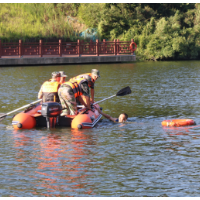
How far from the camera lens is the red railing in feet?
129

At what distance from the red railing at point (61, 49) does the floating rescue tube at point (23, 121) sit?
89.0 feet

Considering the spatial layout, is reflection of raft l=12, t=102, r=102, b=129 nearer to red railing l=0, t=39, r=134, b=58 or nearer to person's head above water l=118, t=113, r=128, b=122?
person's head above water l=118, t=113, r=128, b=122

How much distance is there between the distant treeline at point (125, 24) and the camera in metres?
46.4

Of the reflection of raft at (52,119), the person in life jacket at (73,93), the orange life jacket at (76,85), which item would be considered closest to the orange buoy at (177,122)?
the reflection of raft at (52,119)

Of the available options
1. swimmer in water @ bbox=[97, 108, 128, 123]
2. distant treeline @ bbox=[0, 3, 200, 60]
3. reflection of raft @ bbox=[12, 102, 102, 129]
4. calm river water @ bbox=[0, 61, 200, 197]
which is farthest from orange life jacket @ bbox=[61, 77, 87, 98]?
distant treeline @ bbox=[0, 3, 200, 60]

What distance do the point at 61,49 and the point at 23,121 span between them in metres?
28.6

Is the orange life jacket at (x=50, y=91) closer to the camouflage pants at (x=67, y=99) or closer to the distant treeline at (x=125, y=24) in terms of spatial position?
the camouflage pants at (x=67, y=99)

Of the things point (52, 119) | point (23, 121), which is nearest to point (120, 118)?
point (52, 119)

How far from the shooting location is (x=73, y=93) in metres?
12.6

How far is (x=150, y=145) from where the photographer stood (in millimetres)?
10797

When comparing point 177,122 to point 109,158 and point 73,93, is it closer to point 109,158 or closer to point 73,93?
point 73,93

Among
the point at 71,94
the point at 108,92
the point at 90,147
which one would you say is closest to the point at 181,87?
the point at 108,92

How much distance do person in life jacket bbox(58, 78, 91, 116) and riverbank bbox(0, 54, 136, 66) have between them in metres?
26.1

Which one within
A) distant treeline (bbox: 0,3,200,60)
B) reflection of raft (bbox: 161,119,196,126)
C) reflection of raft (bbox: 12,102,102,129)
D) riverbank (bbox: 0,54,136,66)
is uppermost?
distant treeline (bbox: 0,3,200,60)
